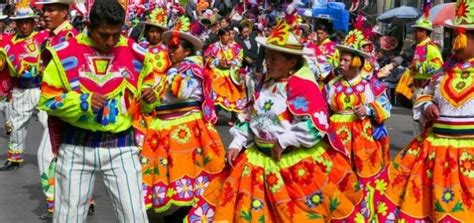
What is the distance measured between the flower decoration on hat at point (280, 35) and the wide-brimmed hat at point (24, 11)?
16.1ft

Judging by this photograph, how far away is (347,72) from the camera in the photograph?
27.5 feet

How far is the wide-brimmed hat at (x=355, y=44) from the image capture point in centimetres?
827

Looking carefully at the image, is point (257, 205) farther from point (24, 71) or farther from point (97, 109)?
point (24, 71)

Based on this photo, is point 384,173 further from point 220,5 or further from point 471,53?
point 220,5

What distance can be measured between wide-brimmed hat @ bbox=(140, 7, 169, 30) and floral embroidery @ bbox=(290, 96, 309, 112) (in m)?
2.87

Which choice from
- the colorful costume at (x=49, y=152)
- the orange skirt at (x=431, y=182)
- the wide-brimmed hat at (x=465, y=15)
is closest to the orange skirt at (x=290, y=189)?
the orange skirt at (x=431, y=182)

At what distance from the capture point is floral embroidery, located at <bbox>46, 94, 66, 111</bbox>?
507cm

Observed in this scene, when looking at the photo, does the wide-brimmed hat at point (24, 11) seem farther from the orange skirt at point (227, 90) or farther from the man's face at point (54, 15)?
the orange skirt at point (227, 90)

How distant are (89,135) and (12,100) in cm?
483

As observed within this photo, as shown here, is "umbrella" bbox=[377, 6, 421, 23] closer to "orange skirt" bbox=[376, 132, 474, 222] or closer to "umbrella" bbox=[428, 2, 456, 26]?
"umbrella" bbox=[428, 2, 456, 26]

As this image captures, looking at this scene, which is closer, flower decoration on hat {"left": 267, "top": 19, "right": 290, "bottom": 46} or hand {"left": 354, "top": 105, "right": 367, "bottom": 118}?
flower decoration on hat {"left": 267, "top": 19, "right": 290, "bottom": 46}

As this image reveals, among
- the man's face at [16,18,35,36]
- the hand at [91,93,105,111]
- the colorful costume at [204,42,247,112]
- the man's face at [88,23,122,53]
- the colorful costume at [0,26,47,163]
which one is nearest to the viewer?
the hand at [91,93,105,111]

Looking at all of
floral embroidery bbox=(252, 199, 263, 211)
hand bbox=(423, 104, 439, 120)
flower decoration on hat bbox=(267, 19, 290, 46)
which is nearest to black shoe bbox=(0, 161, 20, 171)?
floral embroidery bbox=(252, 199, 263, 211)

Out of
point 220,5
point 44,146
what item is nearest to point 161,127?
point 44,146
